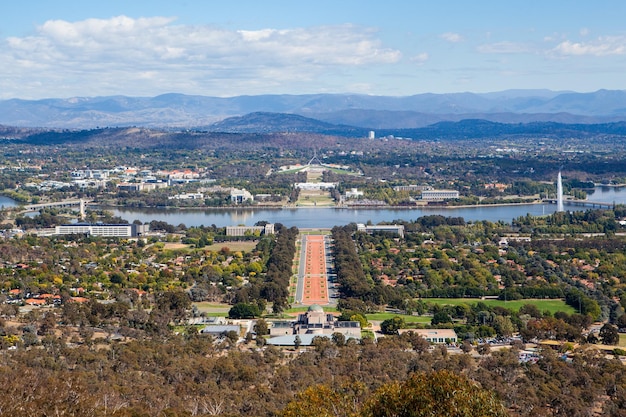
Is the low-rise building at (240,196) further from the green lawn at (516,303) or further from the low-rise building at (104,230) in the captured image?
the green lawn at (516,303)

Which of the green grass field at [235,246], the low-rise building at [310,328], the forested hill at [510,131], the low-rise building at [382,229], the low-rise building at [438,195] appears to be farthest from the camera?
the forested hill at [510,131]

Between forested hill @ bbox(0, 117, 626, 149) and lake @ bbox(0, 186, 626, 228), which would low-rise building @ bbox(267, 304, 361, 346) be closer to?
lake @ bbox(0, 186, 626, 228)

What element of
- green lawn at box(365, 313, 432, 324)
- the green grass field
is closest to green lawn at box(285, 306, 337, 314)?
green lawn at box(365, 313, 432, 324)

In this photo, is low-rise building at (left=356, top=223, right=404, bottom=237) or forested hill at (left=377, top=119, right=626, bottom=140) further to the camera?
forested hill at (left=377, top=119, right=626, bottom=140)

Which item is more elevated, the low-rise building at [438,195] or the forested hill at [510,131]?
the forested hill at [510,131]

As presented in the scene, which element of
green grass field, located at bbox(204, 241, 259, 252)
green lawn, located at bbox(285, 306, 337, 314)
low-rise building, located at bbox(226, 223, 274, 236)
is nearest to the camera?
green lawn, located at bbox(285, 306, 337, 314)

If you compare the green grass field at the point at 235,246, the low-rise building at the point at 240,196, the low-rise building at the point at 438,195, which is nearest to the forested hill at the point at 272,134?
the low-rise building at the point at 240,196

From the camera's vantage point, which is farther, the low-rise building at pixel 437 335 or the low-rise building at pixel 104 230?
the low-rise building at pixel 104 230

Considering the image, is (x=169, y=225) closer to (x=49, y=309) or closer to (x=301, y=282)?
(x=301, y=282)

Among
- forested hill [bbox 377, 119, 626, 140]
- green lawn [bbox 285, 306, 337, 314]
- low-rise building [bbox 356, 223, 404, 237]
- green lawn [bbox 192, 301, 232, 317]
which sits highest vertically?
forested hill [bbox 377, 119, 626, 140]

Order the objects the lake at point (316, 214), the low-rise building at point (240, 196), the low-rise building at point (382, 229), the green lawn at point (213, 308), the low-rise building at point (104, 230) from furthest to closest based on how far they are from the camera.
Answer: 1. the low-rise building at point (240, 196)
2. the lake at point (316, 214)
3. the low-rise building at point (104, 230)
4. the low-rise building at point (382, 229)
5. the green lawn at point (213, 308)
